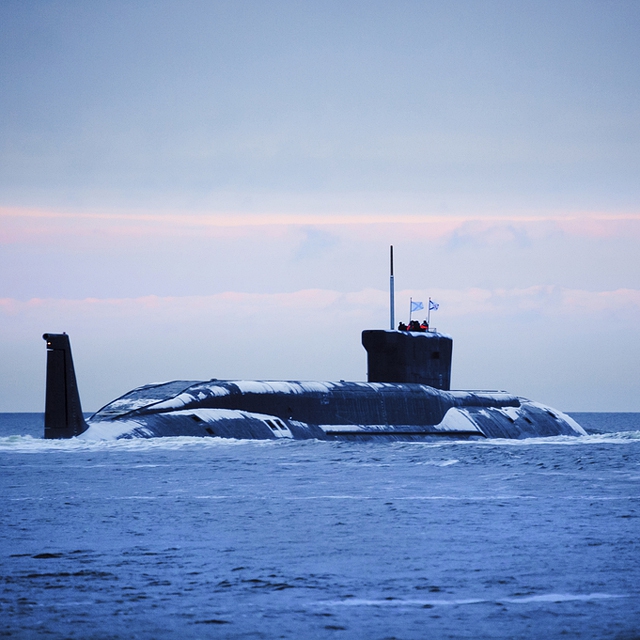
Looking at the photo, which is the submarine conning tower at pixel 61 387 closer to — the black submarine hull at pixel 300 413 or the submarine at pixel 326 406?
the submarine at pixel 326 406

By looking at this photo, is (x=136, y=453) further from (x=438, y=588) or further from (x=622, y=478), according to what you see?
(x=438, y=588)

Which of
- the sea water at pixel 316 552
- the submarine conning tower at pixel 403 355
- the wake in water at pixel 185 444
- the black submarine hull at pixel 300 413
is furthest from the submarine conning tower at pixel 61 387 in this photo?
the submarine conning tower at pixel 403 355

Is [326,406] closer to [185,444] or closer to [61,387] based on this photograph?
[185,444]

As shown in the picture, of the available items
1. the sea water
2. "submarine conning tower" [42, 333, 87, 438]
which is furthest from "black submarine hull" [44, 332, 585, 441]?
the sea water

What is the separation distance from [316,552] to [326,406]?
20979 mm

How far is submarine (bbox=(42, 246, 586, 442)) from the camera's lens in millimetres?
27203

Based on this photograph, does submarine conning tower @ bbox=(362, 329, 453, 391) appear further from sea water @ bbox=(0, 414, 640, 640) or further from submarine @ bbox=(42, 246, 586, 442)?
sea water @ bbox=(0, 414, 640, 640)

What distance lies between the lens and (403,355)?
35156mm

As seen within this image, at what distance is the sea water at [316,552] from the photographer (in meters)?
8.00

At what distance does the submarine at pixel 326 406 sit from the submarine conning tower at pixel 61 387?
0.09 ft

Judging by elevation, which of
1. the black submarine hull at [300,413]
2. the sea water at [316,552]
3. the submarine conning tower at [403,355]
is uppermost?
the submarine conning tower at [403,355]

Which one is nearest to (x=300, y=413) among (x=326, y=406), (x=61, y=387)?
(x=326, y=406)

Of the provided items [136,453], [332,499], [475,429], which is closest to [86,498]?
[332,499]

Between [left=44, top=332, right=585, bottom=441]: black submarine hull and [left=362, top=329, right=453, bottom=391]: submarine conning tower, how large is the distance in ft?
0.16
